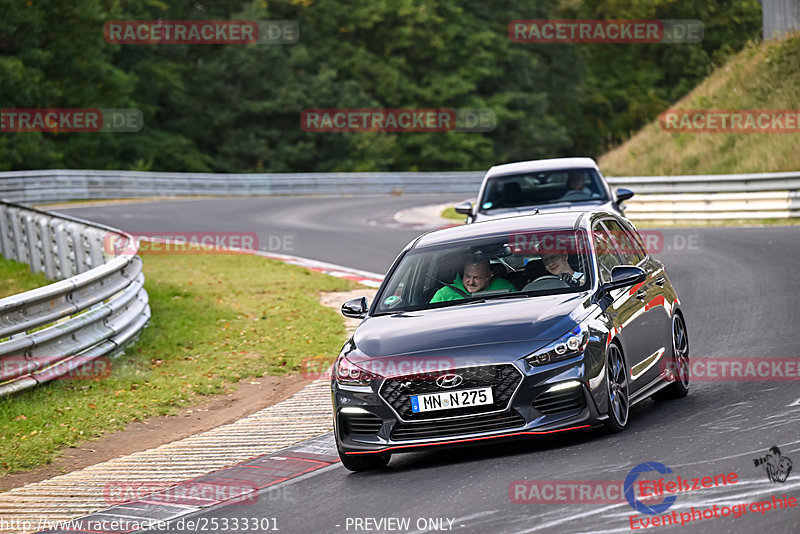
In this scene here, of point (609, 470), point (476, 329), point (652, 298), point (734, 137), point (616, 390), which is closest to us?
point (609, 470)

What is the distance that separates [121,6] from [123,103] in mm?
6458

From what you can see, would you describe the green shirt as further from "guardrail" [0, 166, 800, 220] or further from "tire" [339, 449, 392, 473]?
"guardrail" [0, 166, 800, 220]

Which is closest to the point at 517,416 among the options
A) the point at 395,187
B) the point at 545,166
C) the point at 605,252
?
the point at 605,252

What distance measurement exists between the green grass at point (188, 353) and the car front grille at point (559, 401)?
4.22 meters

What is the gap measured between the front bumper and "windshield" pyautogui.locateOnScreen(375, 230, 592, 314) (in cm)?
113

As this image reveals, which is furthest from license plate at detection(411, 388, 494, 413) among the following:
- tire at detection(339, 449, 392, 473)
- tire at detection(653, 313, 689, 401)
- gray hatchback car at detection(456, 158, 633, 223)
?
gray hatchback car at detection(456, 158, 633, 223)

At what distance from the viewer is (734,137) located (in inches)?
1314

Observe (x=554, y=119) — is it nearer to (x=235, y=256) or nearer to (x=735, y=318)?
(x=235, y=256)

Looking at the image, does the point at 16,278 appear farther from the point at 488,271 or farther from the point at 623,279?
the point at 623,279

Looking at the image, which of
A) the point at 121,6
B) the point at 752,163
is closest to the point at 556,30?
the point at 121,6

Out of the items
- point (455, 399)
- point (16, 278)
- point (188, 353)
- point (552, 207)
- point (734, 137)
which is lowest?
point (734, 137)

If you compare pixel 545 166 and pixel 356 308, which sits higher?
pixel 356 308

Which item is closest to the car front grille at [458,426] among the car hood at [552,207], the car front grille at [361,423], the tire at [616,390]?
the car front grille at [361,423]

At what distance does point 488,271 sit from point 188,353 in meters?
5.81
